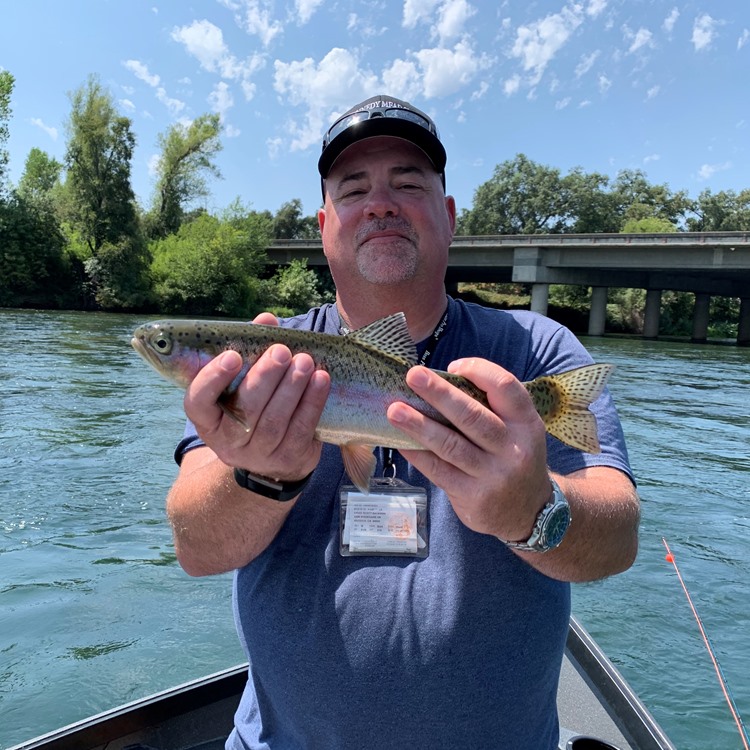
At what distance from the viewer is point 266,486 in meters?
2.22

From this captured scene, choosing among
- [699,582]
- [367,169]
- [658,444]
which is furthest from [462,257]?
[367,169]

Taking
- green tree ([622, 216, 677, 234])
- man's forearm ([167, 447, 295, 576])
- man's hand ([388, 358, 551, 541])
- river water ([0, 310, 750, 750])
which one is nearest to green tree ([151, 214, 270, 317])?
river water ([0, 310, 750, 750])

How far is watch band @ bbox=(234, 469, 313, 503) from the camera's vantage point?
87.3 inches

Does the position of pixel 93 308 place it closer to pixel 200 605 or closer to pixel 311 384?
pixel 200 605

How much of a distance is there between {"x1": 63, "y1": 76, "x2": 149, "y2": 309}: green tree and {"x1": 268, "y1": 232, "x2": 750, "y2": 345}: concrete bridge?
14479 mm

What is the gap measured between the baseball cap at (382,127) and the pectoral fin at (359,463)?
1.49m

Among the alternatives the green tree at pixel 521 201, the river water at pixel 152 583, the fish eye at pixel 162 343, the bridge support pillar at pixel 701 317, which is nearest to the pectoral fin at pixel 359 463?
the fish eye at pixel 162 343

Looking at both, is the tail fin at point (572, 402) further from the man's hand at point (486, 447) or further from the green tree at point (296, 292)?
the green tree at point (296, 292)

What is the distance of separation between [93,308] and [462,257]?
2889cm

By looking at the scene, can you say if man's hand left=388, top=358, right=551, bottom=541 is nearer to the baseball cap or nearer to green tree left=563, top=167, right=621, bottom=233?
the baseball cap

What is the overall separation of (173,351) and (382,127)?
145 centimetres

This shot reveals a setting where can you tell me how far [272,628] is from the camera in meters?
2.35

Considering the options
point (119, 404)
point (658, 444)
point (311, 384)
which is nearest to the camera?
point (311, 384)

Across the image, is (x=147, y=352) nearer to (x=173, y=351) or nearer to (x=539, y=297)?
(x=173, y=351)
